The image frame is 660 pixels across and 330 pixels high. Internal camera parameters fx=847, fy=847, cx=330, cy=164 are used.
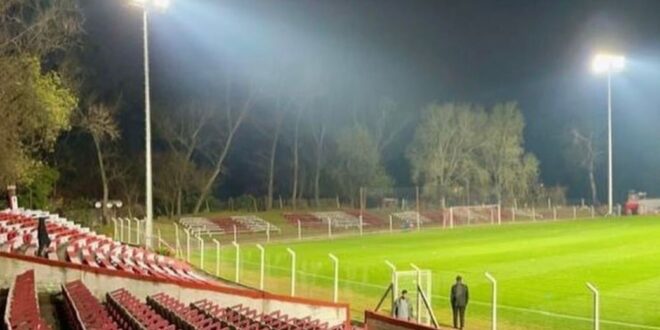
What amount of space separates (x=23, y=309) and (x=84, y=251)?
1146 cm

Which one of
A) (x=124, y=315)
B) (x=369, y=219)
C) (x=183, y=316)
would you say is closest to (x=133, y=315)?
(x=124, y=315)

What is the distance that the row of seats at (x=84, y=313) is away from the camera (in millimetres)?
9914

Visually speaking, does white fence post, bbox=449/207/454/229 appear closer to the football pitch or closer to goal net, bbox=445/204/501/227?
goal net, bbox=445/204/501/227

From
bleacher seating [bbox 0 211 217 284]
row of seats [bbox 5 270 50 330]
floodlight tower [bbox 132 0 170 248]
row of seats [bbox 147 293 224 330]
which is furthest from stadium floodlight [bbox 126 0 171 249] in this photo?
row of seats [bbox 5 270 50 330]

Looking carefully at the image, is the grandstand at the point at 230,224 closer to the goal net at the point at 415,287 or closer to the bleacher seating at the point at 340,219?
the bleacher seating at the point at 340,219

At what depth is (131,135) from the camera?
69.1 m

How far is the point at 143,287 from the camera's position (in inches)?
680

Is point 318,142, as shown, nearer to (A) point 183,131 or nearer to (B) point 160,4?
(A) point 183,131

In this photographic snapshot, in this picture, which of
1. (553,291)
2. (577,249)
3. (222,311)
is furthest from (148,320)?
(577,249)

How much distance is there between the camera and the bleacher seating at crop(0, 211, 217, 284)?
19.6 m

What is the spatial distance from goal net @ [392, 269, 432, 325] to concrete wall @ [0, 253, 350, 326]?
1469 mm

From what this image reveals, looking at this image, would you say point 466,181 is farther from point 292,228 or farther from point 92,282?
point 92,282

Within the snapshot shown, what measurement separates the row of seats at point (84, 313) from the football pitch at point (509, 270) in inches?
306

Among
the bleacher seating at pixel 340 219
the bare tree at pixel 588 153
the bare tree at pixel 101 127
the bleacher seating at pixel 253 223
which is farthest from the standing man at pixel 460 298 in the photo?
the bare tree at pixel 588 153
